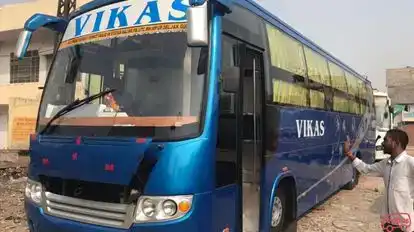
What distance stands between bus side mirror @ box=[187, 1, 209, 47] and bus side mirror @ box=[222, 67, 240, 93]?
2.57 feet

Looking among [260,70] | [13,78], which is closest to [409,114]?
[13,78]

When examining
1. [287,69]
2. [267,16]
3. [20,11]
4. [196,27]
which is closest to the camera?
[196,27]

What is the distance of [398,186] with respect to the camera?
Answer: 13.9 ft

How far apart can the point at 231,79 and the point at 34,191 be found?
2301 millimetres

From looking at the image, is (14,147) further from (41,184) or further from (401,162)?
(401,162)

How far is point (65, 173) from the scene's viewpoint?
4.34 metres

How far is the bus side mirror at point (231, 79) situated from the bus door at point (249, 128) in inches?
1.8

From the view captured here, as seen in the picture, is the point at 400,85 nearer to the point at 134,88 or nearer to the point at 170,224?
the point at 134,88

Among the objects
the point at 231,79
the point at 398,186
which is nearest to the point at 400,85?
the point at 398,186

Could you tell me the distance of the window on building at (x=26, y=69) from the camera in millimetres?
21953

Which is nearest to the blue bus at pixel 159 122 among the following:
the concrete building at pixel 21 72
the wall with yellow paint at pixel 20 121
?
the concrete building at pixel 21 72

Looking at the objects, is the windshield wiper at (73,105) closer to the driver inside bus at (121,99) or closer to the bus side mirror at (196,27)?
the driver inside bus at (121,99)

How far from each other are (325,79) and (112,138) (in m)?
5.32

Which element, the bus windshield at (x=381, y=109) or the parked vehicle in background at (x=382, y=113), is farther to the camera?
the bus windshield at (x=381, y=109)
